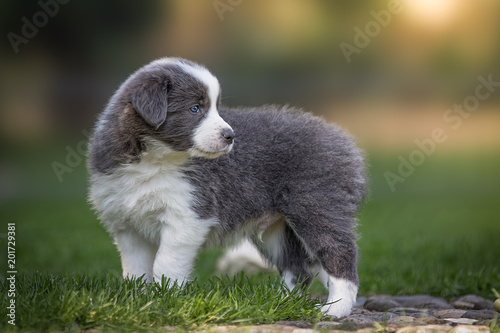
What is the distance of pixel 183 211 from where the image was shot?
468 centimetres

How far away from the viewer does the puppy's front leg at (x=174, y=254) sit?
183 inches

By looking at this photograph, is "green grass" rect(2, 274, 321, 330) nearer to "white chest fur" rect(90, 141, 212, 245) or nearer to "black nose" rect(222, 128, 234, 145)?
"white chest fur" rect(90, 141, 212, 245)

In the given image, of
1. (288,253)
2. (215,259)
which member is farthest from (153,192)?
(215,259)

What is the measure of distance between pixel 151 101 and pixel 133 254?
123 centimetres

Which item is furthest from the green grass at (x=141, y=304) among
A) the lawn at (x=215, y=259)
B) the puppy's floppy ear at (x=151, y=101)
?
the puppy's floppy ear at (x=151, y=101)

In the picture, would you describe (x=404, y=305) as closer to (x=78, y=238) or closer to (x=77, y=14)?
(x=78, y=238)

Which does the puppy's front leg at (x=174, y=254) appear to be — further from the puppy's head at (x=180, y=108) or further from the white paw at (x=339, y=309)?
the white paw at (x=339, y=309)

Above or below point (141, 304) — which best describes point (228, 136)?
above

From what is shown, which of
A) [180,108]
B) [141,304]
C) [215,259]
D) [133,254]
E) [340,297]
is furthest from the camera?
[215,259]

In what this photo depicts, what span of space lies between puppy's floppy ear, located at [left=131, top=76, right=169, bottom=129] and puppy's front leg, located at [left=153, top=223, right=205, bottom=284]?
777 millimetres

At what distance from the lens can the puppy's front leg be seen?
15.2 ft

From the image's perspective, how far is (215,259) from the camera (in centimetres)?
814

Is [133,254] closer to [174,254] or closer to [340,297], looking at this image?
[174,254]

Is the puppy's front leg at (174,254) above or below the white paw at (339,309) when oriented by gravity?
above
